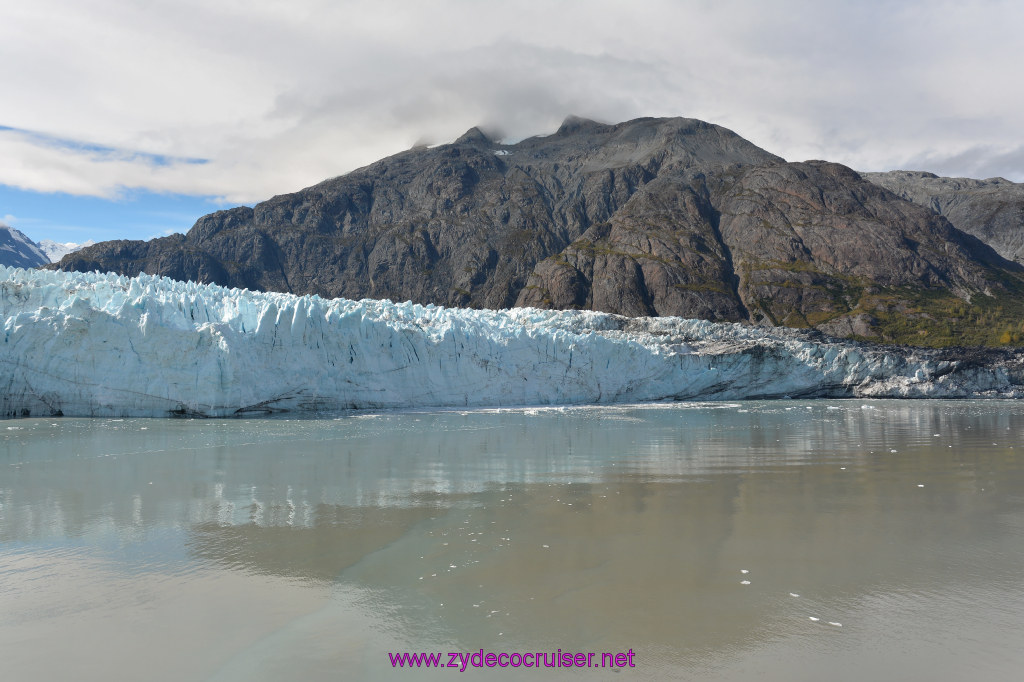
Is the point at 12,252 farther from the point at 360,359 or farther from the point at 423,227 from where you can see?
the point at 360,359

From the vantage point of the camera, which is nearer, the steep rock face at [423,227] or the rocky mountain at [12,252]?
the steep rock face at [423,227]

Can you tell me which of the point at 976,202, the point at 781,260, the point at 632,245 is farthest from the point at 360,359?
the point at 976,202

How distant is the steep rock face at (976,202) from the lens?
130m

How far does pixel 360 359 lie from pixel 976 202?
166 metres

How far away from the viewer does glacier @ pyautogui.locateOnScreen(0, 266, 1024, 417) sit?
2686cm

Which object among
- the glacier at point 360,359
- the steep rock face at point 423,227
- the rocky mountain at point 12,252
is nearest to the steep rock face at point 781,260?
the steep rock face at point 423,227

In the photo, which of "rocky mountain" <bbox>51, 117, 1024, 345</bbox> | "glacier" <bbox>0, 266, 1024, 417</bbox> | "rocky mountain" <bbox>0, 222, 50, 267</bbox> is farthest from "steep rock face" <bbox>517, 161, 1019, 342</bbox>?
"rocky mountain" <bbox>0, 222, 50, 267</bbox>

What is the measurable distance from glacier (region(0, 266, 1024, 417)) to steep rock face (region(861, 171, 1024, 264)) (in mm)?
97994

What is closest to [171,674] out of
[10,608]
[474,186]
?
[10,608]

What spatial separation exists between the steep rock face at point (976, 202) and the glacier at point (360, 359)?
98.0 m

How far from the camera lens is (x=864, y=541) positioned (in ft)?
27.9

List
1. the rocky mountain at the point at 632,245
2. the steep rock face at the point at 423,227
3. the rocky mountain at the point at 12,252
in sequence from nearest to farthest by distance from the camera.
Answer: the rocky mountain at the point at 632,245 < the steep rock face at the point at 423,227 < the rocky mountain at the point at 12,252

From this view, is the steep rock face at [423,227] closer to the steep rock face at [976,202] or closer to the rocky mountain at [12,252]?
the steep rock face at [976,202]

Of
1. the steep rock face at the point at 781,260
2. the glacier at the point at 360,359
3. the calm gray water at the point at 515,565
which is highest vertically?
the steep rock face at the point at 781,260
